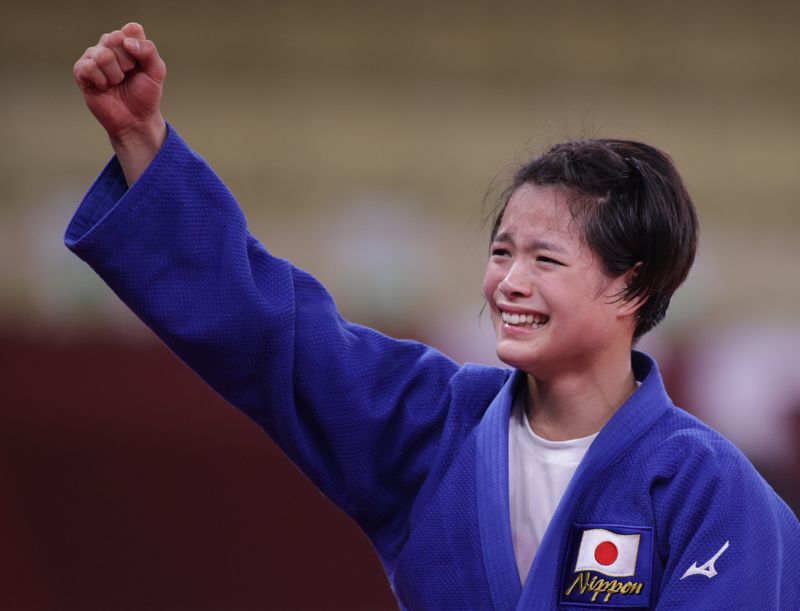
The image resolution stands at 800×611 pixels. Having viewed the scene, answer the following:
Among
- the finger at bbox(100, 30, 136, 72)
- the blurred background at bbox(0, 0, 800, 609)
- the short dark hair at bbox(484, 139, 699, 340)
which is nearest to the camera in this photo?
the finger at bbox(100, 30, 136, 72)

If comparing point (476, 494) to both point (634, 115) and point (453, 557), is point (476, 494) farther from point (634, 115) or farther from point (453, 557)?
point (634, 115)

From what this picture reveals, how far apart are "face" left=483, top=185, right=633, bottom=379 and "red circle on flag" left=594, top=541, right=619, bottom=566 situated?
206 mm

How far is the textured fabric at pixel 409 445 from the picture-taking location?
129 centimetres

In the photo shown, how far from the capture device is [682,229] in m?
1.36

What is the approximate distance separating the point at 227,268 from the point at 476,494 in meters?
0.39

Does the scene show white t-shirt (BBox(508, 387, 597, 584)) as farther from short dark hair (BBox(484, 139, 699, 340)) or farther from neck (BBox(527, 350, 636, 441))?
short dark hair (BBox(484, 139, 699, 340))

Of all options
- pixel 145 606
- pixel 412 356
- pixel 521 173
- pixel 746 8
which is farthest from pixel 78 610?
pixel 746 8

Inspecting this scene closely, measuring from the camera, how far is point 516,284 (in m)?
1.31

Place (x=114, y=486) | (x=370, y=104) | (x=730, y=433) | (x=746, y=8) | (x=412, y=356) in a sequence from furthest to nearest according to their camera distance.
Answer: (x=746, y=8)
(x=370, y=104)
(x=730, y=433)
(x=114, y=486)
(x=412, y=356)

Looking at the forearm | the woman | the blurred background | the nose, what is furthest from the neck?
the blurred background

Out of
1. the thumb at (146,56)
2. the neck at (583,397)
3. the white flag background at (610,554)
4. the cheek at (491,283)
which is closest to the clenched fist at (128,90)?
the thumb at (146,56)

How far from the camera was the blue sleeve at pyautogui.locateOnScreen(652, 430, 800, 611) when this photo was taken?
125cm

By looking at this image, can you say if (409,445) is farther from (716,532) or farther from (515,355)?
(716,532)

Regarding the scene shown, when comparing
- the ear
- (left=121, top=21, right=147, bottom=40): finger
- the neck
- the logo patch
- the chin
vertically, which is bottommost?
the logo patch
